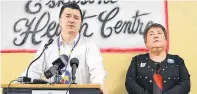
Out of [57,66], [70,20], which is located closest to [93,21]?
[70,20]

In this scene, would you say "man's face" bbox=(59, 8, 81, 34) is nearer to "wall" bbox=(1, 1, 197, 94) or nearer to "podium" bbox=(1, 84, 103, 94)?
"wall" bbox=(1, 1, 197, 94)

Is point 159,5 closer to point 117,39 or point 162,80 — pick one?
point 117,39

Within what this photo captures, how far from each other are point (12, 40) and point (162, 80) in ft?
4.17

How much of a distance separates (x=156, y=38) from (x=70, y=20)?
2.10 feet

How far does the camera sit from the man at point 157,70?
2.26 metres

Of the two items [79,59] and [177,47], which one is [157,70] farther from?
[79,59]

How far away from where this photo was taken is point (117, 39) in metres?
2.63

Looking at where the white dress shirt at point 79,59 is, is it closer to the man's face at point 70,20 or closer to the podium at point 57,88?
the man's face at point 70,20

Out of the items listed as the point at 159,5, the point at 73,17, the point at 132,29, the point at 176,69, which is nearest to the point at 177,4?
the point at 159,5

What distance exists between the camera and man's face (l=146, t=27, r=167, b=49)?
2.32 meters

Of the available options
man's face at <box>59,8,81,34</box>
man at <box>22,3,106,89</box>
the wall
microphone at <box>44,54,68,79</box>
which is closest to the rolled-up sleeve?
man at <box>22,3,106,89</box>

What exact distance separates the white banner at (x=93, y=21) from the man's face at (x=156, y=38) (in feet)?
0.82

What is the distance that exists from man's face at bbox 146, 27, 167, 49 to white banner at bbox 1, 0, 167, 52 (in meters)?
0.25

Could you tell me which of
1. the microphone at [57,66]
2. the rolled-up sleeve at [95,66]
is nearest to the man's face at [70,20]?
the rolled-up sleeve at [95,66]
